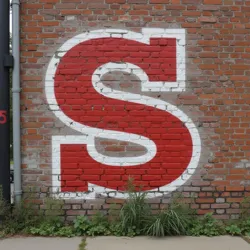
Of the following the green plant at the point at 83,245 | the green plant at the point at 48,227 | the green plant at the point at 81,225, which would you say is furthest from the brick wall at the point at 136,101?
the green plant at the point at 83,245

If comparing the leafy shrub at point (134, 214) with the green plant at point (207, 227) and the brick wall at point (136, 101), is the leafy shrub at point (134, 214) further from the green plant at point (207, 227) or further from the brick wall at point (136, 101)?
the green plant at point (207, 227)

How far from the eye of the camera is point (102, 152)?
4.39 m

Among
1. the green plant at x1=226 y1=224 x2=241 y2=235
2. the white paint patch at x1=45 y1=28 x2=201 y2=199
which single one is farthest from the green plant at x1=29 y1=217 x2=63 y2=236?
the green plant at x1=226 y1=224 x2=241 y2=235

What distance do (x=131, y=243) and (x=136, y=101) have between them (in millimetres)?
1822

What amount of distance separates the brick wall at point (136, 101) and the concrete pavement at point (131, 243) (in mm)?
491

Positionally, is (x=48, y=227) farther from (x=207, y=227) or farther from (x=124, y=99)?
(x=207, y=227)

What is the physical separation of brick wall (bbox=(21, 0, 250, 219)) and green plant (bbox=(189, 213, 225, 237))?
13cm

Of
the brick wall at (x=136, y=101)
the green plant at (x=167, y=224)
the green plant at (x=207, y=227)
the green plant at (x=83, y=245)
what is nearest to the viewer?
the green plant at (x=83, y=245)

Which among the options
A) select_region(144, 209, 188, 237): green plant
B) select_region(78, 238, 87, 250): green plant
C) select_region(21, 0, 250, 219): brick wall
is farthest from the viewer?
select_region(21, 0, 250, 219): brick wall

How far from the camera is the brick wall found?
436cm

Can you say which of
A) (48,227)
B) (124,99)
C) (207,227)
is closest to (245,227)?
(207,227)

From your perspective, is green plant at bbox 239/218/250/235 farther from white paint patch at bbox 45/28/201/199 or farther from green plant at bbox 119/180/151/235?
green plant at bbox 119/180/151/235

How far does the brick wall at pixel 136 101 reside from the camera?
171 inches

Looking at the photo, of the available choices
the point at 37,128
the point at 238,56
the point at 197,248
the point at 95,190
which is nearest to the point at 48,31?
the point at 37,128
